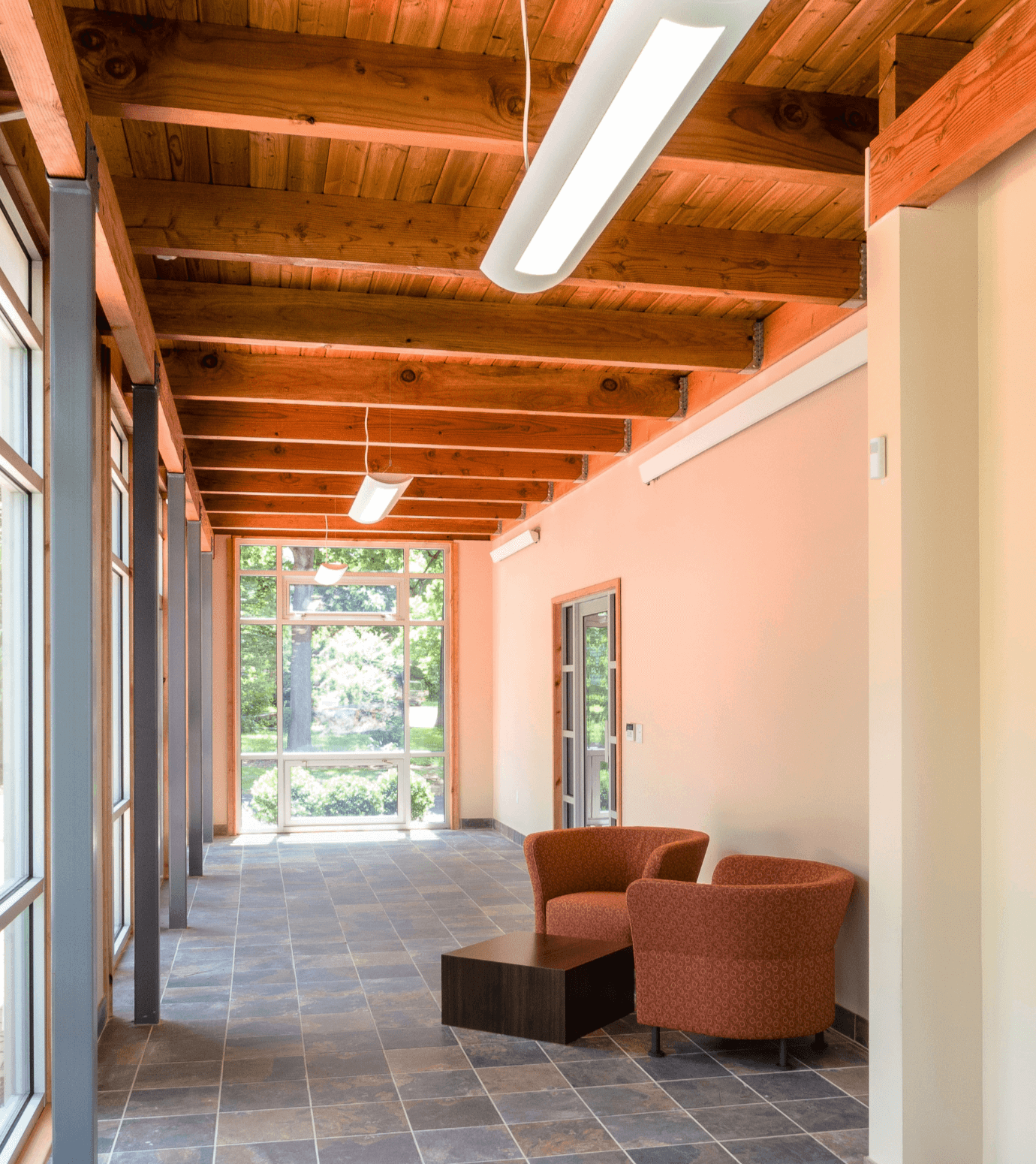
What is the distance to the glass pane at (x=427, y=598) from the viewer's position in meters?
12.1

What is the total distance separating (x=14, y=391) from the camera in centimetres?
356

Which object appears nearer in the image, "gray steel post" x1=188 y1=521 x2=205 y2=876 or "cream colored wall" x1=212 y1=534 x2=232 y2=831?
"gray steel post" x1=188 y1=521 x2=205 y2=876

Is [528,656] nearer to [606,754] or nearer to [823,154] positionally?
[606,754]

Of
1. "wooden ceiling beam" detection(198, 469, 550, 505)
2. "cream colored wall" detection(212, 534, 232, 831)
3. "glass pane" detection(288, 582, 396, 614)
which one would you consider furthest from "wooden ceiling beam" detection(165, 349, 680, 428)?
"glass pane" detection(288, 582, 396, 614)

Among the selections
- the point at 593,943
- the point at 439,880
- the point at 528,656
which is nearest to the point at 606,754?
the point at 439,880

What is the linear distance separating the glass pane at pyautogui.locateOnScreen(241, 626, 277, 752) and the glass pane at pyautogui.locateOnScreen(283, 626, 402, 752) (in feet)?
0.42

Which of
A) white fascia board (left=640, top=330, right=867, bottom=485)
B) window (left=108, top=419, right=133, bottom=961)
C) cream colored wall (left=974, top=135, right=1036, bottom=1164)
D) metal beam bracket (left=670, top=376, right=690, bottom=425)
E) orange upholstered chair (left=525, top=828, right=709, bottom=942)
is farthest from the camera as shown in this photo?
metal beam bracket (left=670, top=376, right=690, bottom=425)

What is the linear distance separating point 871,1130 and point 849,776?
1.62 m

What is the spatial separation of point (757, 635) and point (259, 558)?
23.9ft

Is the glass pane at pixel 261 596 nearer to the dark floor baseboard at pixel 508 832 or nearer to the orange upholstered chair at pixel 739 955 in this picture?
the dark floor baseboard at pixel 508 832

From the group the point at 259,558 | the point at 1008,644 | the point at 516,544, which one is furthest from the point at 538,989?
the point at 259,558

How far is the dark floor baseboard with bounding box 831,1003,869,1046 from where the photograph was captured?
14.8 feet

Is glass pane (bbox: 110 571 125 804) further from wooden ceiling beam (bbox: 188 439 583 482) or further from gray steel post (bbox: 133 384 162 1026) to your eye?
wooden ceiling beam (bbox: 188 439 583 482)

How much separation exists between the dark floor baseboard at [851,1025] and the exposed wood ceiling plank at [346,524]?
22.3ft
